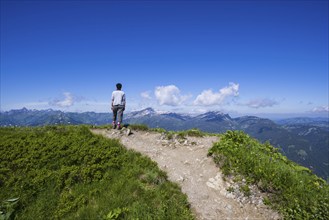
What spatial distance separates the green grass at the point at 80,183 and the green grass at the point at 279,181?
11.9 ft

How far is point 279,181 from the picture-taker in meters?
8.52

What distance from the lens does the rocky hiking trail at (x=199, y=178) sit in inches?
313

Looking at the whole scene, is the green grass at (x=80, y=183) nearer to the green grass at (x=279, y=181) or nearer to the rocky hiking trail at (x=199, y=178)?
the rocky hiking trail at (x=199, y=178)

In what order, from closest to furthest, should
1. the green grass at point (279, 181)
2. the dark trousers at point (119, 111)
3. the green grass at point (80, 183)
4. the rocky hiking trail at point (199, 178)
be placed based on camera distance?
the green grass at point (80, 183) < the green grass at point (279, 181) < the rocky hiking trail at point (199, 178) < the dark trousers at point (119, 111)

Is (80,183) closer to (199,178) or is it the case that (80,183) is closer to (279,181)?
(199,178)

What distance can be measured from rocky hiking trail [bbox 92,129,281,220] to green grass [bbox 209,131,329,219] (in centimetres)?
45

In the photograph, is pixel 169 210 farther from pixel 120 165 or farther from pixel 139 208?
pixel 120 165

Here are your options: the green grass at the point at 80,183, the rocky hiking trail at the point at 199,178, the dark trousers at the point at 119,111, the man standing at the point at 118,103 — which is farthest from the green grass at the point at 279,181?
the man standing at the point at 118,103

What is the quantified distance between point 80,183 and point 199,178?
577cm

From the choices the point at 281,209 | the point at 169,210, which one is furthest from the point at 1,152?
the point at 281,209

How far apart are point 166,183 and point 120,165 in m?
2.61

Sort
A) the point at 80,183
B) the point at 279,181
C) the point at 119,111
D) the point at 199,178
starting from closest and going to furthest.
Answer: the point at 80,183 < the point at 279,181 < the point at 199,178 < the point at 119,111

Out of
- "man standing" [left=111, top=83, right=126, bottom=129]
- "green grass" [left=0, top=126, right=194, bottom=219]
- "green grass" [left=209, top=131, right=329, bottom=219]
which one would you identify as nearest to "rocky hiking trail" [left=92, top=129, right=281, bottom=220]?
"green grass" [left=209, top=131, right=329, bottom=219]

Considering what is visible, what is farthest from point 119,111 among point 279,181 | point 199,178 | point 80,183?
point 279,181
